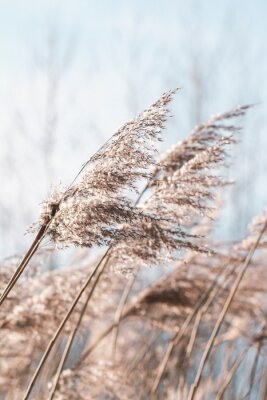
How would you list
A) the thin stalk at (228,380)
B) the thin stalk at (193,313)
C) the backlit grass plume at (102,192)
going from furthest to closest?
the thin stalk at (193,313)
the thin stalk at (228,380)
the backlit grass plume at (102,192)

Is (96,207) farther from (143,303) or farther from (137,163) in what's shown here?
(143,303)

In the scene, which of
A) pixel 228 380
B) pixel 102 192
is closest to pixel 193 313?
pixel 228 380

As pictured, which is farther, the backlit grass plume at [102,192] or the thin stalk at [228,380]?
the thin stalk at [228,380]

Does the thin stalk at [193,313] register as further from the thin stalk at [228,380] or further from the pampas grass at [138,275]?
the thin stalk at [228,380]

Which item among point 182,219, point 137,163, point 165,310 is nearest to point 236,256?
point 165,310

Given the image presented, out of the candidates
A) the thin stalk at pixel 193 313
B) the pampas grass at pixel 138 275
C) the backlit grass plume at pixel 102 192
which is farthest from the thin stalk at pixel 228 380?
the backlit grass plume at pixel 102 192

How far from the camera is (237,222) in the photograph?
10867 millimetres

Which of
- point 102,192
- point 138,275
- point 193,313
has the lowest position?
point 102,192

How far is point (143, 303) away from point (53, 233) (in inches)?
83.2

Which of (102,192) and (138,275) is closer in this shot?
(102,192)

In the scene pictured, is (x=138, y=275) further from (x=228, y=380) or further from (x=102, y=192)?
(x=102, y=192)

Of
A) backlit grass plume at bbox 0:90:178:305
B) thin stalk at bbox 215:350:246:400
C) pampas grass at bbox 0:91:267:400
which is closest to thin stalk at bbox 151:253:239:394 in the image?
pampas grass at bbox 0:91:267:400

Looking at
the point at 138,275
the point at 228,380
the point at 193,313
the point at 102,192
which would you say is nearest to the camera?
the point at 102,192

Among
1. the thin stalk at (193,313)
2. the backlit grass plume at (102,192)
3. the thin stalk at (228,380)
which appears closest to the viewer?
the backlit grass plume at (102,192)
